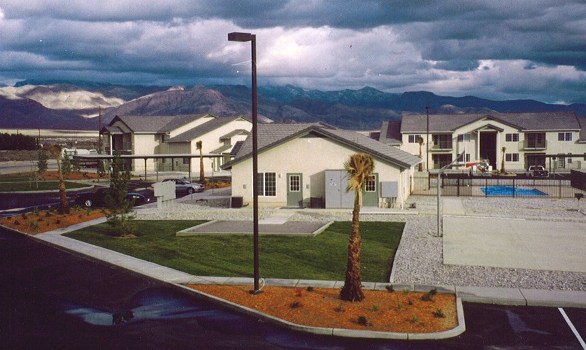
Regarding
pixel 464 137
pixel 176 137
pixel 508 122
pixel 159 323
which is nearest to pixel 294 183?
pixel 159 323

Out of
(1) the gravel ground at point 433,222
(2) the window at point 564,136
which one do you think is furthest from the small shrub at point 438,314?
(2) the window at point 564,136

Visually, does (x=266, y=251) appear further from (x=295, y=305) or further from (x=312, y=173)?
(x=312, y=173)

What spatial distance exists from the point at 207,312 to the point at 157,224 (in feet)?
54.0

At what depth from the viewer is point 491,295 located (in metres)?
17.0

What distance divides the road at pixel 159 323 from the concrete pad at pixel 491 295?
369 mm

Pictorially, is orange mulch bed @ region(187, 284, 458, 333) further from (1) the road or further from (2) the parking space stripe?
(2) the parking space stripe

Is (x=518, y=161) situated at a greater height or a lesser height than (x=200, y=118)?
lesser

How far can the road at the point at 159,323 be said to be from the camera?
1347cm

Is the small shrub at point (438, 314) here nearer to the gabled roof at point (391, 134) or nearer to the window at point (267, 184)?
the window at point (267, 184)

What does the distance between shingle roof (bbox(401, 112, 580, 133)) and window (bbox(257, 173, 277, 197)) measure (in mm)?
51300

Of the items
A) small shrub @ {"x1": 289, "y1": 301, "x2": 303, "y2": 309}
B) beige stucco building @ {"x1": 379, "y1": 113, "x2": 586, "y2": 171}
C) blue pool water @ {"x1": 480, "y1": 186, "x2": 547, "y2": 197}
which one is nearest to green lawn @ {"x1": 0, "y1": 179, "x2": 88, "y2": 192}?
blue pool water @ {"x1": 480, "y1": 186, "x2": 547, "y2": 197}

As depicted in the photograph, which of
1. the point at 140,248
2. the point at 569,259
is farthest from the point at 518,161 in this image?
the point at 140,248

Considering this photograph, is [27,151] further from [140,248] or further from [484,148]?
[140,248]

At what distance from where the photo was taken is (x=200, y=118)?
287ft
